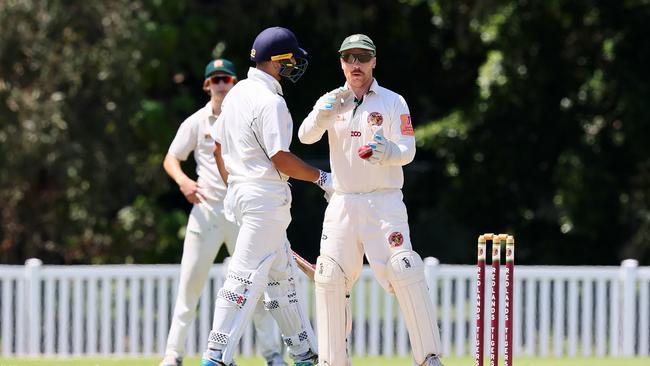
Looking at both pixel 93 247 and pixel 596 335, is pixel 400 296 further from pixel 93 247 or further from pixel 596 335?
pixel 93 247

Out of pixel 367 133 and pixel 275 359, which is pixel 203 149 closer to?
pixel 275 359

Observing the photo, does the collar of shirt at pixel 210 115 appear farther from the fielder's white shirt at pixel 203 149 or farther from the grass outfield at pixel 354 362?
the grass outfield at pixel 354 362

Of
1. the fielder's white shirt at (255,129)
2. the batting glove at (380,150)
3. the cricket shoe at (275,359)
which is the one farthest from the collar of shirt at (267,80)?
the cricket shoe at (275,359)

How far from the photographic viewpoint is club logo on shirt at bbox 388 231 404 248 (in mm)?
7535

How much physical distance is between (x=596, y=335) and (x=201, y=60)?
6.08 metres

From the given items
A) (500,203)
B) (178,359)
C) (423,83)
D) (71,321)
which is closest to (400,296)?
(178,359)

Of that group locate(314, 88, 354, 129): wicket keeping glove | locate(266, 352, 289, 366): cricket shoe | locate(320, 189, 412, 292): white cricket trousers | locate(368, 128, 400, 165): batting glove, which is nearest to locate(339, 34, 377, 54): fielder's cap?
locate(314, 88, 354, 129): wicket keeping glove

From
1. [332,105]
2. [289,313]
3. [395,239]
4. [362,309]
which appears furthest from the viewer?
[362,309]

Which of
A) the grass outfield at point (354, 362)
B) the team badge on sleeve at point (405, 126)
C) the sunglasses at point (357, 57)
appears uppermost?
the sunglasses at point (357, 57)

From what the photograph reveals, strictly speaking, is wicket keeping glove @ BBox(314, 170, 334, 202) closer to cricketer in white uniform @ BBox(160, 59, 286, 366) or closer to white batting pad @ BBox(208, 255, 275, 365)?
white batting pad @ BBox(208, 255, 275, 365)

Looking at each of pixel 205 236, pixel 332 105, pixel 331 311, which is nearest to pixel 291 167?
pixel 332 105

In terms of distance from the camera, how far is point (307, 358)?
27.0ft

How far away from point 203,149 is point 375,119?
2.10 m

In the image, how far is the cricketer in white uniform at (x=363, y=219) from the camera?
7.54m
